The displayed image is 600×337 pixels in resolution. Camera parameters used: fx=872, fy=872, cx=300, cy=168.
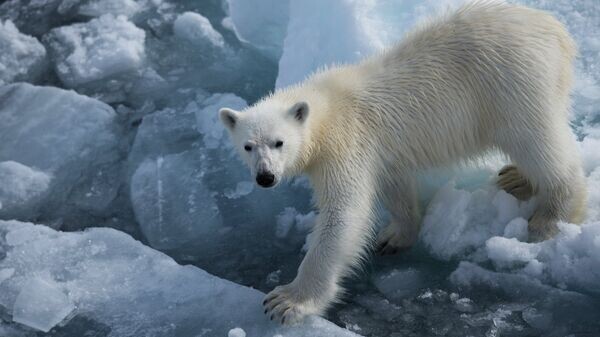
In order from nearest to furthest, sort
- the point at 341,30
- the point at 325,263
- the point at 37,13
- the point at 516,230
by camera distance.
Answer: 1. the point at 325,263
2. the point at 516,230
3. the point at 341,30
4. the point at 37,13

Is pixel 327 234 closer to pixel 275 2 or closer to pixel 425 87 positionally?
pixel 425 87

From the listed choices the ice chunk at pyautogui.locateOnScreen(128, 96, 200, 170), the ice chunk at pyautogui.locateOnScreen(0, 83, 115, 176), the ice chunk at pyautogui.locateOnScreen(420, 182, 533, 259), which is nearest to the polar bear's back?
the ice chunk at pyautogui.locateOnScreen(420, 182, 533, 259)

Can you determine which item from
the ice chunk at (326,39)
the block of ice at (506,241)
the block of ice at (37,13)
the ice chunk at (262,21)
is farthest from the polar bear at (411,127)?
the block of ice at (37,13)

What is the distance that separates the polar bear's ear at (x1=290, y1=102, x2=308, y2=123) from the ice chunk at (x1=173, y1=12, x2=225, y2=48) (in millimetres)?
2326

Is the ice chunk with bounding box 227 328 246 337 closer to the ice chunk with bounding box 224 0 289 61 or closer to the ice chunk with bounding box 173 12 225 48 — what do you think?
the ice chunk with bounding box 224 0 289 61

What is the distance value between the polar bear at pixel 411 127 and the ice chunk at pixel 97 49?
213 cm

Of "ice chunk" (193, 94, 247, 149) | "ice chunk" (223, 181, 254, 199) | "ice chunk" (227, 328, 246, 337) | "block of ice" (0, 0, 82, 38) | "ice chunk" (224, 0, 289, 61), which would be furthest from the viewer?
"block of ice" (0, 0, 82, 38)

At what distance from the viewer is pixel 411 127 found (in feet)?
13.3

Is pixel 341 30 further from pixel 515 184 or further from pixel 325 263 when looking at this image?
pixel 325 263

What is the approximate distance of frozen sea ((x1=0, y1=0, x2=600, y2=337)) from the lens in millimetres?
3719

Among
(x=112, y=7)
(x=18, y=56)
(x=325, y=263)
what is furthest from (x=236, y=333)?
(x=112, y=7)

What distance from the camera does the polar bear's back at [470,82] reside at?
3.89 meters

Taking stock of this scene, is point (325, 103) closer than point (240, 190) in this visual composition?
Yes

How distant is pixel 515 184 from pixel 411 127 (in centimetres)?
62
